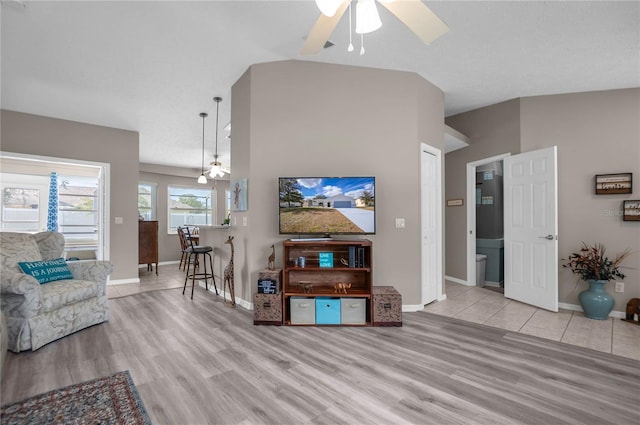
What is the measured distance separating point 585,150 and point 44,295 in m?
6.23

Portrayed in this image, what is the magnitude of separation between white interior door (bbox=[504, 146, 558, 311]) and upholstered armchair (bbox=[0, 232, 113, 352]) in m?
5.18

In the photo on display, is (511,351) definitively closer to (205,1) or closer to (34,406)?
(34,406)

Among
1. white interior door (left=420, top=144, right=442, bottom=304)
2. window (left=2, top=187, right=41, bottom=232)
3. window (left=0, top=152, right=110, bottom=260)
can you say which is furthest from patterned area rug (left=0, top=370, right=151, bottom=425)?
window (left=2, top=187, right=41, bottom=232)

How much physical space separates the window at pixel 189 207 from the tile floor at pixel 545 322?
23.5 feet

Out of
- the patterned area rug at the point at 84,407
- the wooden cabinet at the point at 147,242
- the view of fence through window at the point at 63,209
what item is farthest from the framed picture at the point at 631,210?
the view of fence through window at the point at 63,209

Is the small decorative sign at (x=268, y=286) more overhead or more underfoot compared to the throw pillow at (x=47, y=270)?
more underfoot

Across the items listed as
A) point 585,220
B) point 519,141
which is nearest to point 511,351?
point 585,220

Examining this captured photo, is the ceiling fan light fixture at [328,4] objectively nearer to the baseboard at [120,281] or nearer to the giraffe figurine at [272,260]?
the giraffe figurine at [272,260]

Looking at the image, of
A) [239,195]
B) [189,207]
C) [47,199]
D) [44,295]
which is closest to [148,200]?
[189,207]

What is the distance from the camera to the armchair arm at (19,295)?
7.88ft

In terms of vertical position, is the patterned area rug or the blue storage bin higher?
the blue storage bin

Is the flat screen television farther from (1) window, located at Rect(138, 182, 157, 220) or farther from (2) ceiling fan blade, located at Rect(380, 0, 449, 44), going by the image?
(1) window, located at Rect(138, 182, 157, 220)

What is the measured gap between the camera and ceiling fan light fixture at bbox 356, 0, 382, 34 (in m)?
1.63

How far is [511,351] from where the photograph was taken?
97.8 inches
